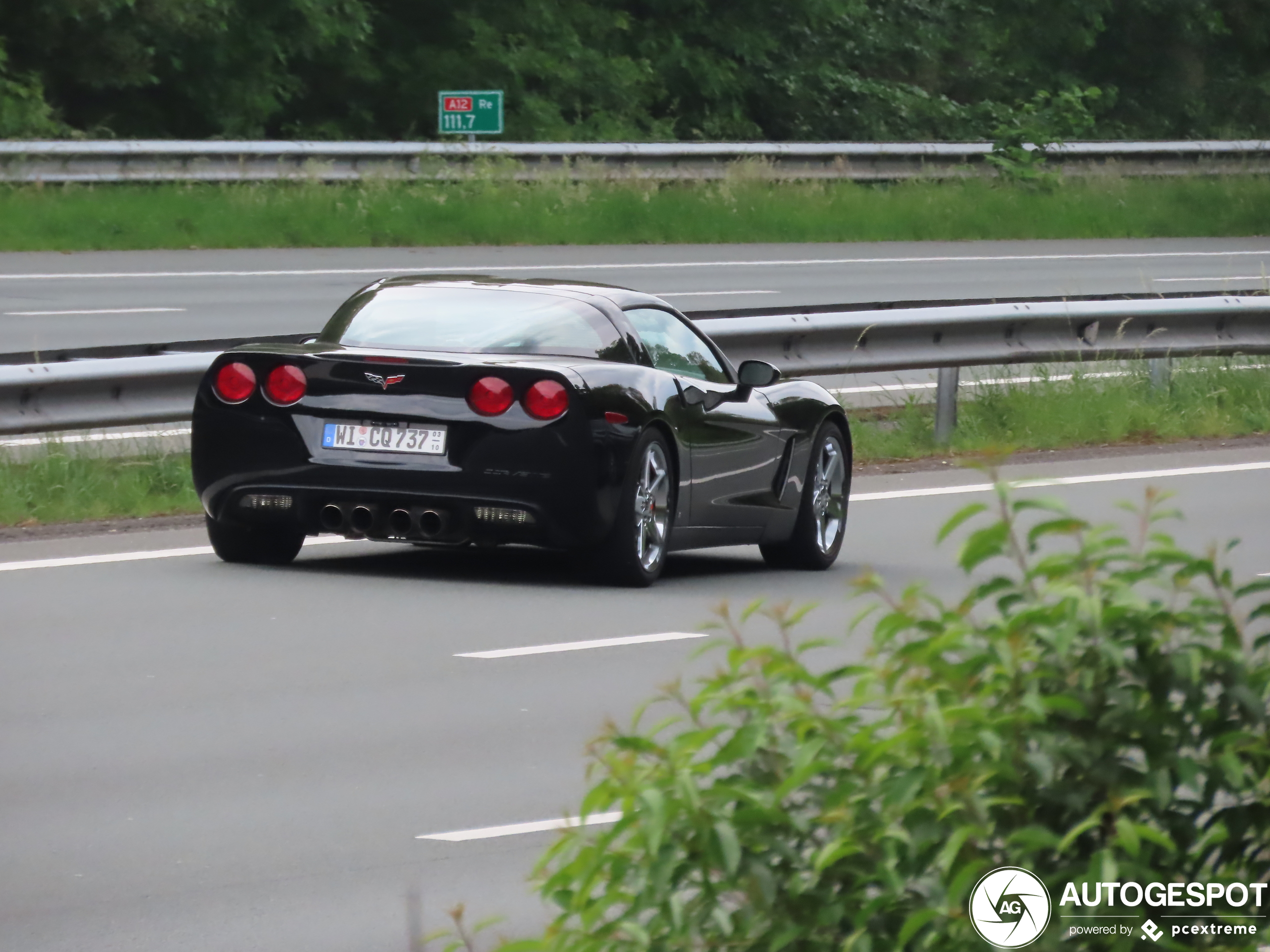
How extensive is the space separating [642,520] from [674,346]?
46.3 inches

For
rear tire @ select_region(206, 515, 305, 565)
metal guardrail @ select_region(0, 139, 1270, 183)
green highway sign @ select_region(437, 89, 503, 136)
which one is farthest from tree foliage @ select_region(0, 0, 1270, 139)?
rear tire @ select_region(206, 515, 305, 565)

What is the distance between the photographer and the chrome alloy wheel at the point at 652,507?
10.7 m

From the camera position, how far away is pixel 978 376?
746 inches

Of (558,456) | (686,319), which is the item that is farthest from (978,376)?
(558,456)

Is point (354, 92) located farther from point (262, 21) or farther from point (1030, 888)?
point (1030, 888)

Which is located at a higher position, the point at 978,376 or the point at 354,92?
the point at 354,92

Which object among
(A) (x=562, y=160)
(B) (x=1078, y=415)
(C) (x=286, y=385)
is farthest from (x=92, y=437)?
(A) (x=562, y=160)

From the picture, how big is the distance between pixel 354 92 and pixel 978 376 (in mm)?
29992

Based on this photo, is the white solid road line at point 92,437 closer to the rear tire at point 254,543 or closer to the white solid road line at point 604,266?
the rear tire at point 254,543

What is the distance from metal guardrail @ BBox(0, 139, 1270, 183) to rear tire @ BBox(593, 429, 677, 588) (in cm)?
2035

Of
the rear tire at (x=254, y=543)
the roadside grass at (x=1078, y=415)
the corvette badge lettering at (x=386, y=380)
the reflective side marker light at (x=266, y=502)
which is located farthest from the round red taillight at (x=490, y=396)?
the roadside grass at (x=1078, y=415)

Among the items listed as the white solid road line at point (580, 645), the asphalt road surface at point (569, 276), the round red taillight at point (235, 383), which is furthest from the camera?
the asphalt road surface at point (569, 276)

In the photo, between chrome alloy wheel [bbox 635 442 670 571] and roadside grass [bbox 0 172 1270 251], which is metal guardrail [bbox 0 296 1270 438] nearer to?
chrome alloy wheel [bbox 635 442 670 571]

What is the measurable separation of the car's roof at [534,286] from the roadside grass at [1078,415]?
4.95 m
